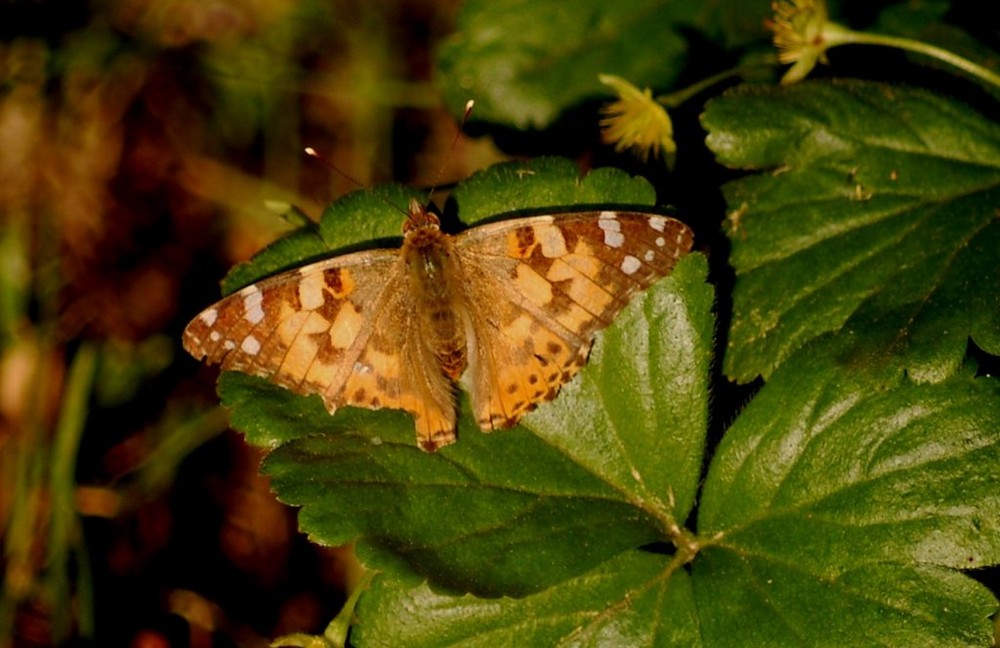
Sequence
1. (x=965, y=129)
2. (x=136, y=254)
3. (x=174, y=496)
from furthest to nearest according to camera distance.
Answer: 1. (x=136, y=254)
2. (x=174, y=496)
3. (x=965, y=129)

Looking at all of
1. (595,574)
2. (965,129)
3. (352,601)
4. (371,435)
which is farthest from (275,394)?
(965,129)

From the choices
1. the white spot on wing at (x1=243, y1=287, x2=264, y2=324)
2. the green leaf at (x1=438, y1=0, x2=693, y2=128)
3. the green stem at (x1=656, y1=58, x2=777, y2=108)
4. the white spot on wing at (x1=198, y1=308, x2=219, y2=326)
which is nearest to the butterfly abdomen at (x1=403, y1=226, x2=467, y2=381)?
the white spot on wing at (x1=243, y1=287, x2=264, y2=324)

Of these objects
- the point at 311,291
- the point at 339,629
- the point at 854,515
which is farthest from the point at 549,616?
the point at 311,291

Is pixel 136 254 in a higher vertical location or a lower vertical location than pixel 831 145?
lower

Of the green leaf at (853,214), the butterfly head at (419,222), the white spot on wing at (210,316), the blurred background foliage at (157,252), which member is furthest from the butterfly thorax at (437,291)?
the blurred background foliage at (157,252)

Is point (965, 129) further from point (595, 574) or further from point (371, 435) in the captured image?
point (371, 435)

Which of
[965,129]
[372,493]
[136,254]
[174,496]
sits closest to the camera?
[372,493]

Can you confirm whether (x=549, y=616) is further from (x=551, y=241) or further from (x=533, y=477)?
(x=551, y=241)

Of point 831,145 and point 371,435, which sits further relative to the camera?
point 831,145
